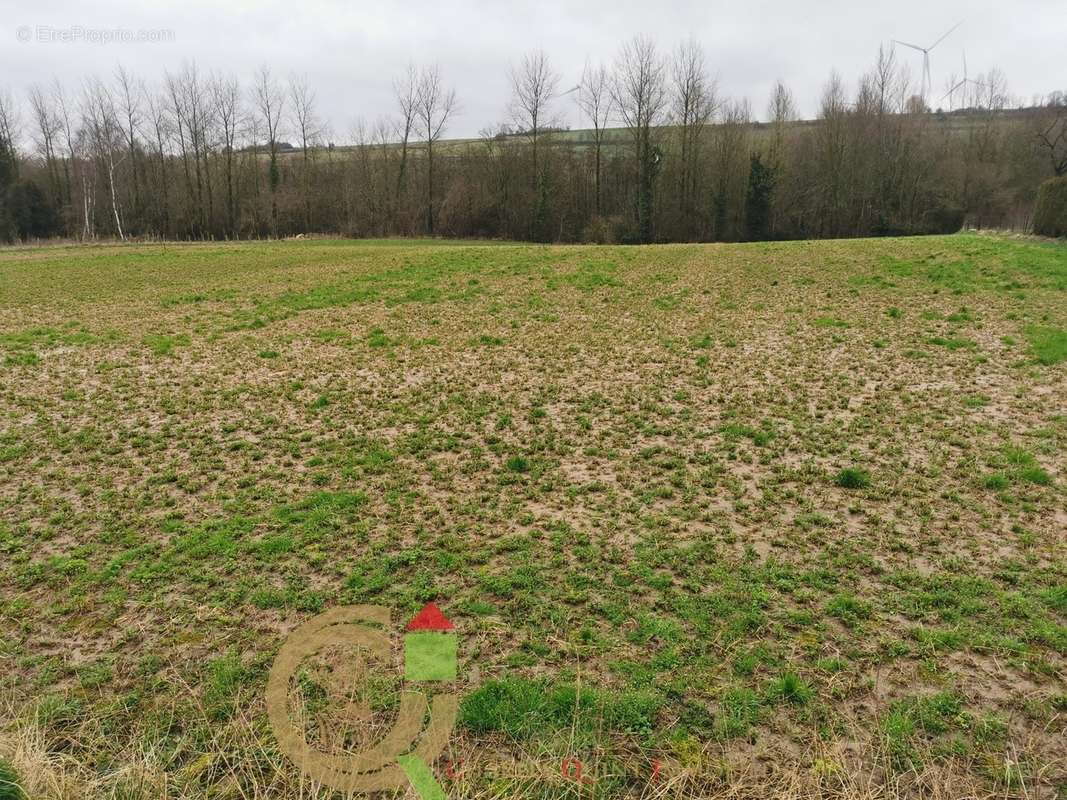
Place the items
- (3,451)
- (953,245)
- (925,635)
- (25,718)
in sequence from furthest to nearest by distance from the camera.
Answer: (953,245), (3,451), (925,635), (25,718)

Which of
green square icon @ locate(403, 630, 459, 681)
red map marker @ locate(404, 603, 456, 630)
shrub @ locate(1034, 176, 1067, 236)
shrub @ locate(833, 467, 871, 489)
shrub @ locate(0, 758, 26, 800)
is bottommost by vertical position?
green square icon @ locate(403, 630, 459, 681)

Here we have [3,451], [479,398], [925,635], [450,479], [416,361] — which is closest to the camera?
[925,635]

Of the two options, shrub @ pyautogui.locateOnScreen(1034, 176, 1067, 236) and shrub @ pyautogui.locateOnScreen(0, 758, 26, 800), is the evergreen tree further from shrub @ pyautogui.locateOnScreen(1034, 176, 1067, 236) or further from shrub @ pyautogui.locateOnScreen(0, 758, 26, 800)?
shrub @ pyautogui.locateOnScreen(0, 758, 26, 800)

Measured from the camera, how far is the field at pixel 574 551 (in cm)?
317

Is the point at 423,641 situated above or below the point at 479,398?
below

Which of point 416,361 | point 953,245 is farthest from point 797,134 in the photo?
point 416,361

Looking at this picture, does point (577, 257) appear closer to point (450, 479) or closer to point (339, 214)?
point (450, 479)

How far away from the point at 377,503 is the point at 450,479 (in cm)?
85

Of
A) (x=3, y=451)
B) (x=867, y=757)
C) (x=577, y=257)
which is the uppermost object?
(x=577, y=257)

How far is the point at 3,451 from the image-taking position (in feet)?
23.9

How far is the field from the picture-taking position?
125 inches
